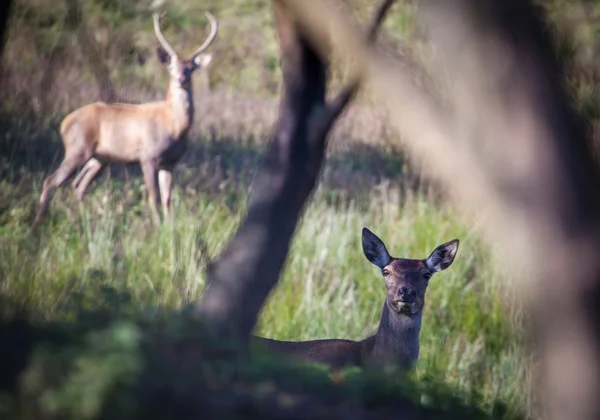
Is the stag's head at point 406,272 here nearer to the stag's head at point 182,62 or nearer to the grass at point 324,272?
the grass at point 324,272

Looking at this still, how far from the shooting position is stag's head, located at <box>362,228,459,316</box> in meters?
6.50

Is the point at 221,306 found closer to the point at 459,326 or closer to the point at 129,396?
the point at 129,396

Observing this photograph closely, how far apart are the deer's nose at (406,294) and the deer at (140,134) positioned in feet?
18.3

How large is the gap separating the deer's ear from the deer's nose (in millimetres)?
260

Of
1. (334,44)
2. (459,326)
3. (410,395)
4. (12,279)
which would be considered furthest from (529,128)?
(459,326)

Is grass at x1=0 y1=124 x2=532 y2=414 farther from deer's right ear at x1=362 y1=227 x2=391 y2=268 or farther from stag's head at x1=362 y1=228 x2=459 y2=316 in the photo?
deer's right ear at x1=362 y1=227 x2=391 y2=268

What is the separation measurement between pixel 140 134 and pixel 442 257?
713 cm

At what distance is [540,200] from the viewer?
2975mm

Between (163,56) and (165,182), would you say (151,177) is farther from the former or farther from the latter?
(163,56)

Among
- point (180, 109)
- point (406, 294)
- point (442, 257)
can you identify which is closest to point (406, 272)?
point (406, 294)

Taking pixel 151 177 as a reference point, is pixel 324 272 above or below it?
below

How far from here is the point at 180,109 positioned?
13.5 metres

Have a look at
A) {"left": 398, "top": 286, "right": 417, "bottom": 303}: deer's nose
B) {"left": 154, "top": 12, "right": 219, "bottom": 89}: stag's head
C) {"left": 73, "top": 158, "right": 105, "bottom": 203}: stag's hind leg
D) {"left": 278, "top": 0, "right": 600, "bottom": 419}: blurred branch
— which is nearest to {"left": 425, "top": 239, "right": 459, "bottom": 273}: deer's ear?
{"left": 398, "top": 286, "right": 417, "bottom": 303}: deer's nose

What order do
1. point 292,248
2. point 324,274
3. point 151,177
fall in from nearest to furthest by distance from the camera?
point 324,274, point 292,248, point 151,177
